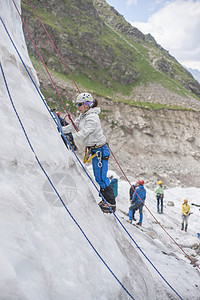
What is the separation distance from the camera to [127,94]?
119ft

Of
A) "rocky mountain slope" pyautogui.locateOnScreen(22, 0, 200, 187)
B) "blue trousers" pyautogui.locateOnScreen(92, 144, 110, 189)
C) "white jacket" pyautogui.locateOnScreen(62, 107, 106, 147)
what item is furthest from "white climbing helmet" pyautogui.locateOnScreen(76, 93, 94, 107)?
"rocky mountain slope" pyautogui.locateOnScreen(22, 0, 200, 187)

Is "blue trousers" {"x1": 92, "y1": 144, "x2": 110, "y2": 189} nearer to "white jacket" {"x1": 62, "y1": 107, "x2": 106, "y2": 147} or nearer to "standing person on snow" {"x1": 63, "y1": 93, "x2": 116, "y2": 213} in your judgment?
"standing person on snow" {"x1": 63, "y1": 93, "x2": 116, "y2": 213}

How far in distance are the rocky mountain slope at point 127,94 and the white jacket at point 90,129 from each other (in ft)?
57.1

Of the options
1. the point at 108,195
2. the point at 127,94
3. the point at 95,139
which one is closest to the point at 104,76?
the point at 127,94

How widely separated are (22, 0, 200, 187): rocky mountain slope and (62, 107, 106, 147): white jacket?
17419 mm

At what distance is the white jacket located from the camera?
4.44 meters

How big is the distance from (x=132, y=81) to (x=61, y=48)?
529 inches

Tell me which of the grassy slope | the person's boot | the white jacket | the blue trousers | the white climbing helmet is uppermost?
the grassy slope

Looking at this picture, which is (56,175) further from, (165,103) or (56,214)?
(165,103)

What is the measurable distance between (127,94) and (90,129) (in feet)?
109

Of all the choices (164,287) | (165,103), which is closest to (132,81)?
(165,103)

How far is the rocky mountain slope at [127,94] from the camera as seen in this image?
83.8 ft

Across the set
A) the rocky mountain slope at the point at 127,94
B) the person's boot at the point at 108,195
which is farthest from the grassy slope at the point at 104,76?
the person's boot at the point at 108,195

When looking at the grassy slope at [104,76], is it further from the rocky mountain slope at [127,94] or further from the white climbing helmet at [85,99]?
the white climbing helmet at [85,99]
